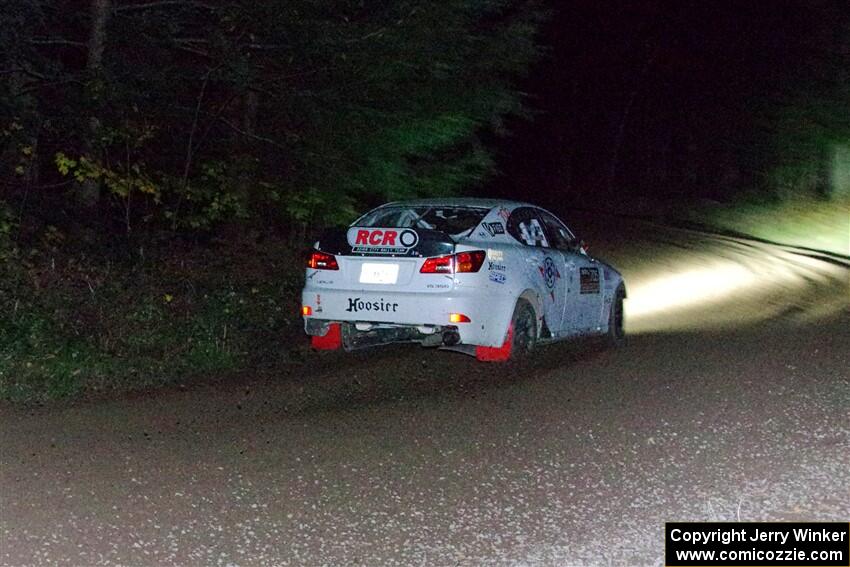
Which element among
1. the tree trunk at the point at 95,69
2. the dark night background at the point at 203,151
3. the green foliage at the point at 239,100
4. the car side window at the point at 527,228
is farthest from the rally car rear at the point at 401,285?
the tree trunk at the point at 95,69

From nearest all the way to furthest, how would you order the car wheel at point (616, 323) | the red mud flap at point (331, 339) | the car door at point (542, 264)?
the red mud flap at point (331, 339) < the car door at point (542, 264) < the car wheel at point (616, 323)

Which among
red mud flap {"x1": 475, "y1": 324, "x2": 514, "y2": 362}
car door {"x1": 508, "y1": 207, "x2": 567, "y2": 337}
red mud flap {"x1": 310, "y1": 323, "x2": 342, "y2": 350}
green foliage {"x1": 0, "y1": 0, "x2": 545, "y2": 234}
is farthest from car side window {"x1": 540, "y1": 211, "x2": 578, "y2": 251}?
green foliage {"x1": 0, "y1": 0, "x2": 545, "y2": 234}

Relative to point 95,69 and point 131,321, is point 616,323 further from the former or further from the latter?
point 95,69

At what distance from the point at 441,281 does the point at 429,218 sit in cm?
110

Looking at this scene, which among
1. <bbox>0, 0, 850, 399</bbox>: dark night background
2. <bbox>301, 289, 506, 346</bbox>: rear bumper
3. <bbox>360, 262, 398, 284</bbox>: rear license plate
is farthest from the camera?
<bbox>0, 0, 850, 399</bbox>: dark night background

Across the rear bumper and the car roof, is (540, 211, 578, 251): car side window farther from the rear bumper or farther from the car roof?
the rear bumper

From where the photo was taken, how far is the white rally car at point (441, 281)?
32.4 ft

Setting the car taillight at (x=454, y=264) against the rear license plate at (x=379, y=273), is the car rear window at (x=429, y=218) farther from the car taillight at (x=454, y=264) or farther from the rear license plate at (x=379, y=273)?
the rear license plate at (x=379, y=273)

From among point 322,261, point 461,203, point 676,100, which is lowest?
point 322,261

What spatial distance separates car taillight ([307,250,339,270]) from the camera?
33.8 ft

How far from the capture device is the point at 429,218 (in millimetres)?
10766

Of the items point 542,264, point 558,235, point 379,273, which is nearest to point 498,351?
point 542,264

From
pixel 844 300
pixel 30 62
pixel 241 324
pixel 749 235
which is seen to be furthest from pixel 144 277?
pixel 749 235

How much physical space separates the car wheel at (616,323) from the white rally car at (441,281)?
101cm
